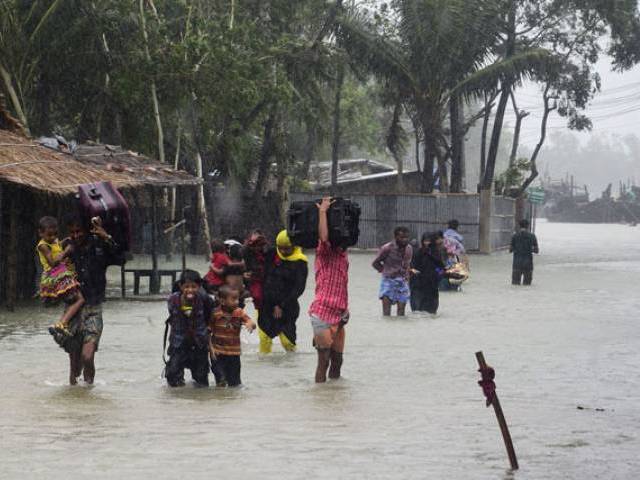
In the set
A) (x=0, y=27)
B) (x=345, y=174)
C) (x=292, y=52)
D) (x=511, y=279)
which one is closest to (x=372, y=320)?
(x=511, y=279)

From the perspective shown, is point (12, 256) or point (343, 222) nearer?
point (343, 222)

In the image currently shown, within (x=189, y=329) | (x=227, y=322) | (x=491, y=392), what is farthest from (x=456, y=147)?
(x=491, y=392)

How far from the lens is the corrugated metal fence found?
38469mm

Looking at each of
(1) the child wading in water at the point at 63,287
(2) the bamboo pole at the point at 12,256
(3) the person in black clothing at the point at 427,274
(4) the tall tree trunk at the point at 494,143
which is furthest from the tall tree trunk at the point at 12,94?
(4) the tall tree trunk at the point at 494,143

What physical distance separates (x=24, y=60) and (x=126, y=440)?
67.3ft

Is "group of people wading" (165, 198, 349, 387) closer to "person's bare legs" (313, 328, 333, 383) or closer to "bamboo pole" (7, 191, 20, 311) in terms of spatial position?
"person's bare legs" (313, 328, 333, 383)

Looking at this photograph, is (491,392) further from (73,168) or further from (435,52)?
(435,52)

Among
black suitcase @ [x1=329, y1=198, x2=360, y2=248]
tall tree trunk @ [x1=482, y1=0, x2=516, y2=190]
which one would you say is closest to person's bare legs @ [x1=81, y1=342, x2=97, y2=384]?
black suitcase @ [x1=329, y1=198, x2=360, y2=248]

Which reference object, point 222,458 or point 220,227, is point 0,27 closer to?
point 220,227

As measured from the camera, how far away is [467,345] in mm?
14977

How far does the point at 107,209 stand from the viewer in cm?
1067

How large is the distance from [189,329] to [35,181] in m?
7.53

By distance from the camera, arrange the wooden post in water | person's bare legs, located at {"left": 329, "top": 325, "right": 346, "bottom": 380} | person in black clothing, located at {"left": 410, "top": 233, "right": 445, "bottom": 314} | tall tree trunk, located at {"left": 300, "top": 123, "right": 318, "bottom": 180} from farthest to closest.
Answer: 1. tall tree trunk, located at {"left": 300, "top": 123, "right": 318, "bottom": 180}
2. person in black clothing, located at {"left": 410, "top": 233, "right": 445, "bottom": 314}
3. person's bare legs, located at {"left": 329, "top": 325, "right": 346, "bottom": 380}
4. the wooden post in water

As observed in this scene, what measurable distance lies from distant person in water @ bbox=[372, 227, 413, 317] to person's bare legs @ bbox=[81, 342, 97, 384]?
715cm
